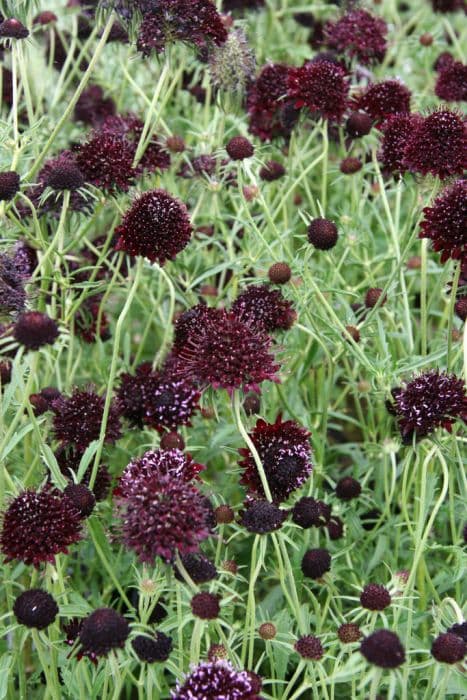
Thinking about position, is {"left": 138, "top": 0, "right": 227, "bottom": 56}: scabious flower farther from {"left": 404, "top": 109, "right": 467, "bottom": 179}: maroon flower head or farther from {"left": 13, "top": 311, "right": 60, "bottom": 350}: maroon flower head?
{"left": 13, "top": 311, "right": 60, "bottom": 350}: maroon flower head


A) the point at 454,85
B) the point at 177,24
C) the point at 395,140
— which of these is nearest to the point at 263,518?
the point at 395,140

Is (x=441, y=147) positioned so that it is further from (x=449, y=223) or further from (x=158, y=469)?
(x=158, y=469)

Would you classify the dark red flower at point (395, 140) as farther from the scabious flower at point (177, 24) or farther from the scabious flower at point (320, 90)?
the scabious flower at point (177, 24)

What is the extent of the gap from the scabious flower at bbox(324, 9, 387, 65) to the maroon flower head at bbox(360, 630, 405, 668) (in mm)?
2193

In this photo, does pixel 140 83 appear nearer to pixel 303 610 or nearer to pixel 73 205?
pixel 73 205

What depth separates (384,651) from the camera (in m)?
1.45

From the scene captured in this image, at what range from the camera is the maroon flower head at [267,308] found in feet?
7.26

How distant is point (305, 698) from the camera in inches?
96.4

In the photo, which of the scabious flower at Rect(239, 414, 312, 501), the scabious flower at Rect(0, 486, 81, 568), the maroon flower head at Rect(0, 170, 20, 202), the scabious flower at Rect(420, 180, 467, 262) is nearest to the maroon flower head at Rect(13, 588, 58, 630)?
the scabious flower at Rect(0, 486, 81, 568)

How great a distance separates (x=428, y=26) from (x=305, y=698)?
316 centimetres

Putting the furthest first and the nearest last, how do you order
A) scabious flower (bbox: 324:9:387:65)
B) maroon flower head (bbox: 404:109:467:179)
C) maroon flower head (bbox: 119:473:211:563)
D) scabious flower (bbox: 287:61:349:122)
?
scabious flower (bbox: 324:9:387:65)
scabious flower (bbox: 287:61:349:122)
maroon flower head (bbox: 404:109:467:179)
maroon flower head (bbox: 119:473:211:563)

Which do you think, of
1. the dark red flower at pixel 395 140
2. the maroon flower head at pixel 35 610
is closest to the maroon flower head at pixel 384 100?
A: the dark red flower at pixel 395 140

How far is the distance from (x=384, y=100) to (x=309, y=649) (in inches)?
66.3

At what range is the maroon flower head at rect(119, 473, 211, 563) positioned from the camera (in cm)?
156
